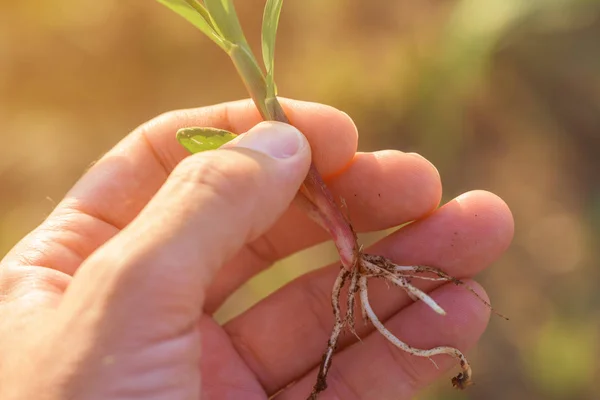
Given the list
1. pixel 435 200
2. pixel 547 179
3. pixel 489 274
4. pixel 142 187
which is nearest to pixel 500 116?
pixel 547 179

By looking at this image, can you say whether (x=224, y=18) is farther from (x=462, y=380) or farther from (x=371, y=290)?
(x=462, y=380)

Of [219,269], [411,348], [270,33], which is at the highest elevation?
[270,33]

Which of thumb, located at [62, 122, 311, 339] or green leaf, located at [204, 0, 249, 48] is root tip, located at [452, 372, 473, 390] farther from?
green leaf, located at [204, 0, 249, 48]

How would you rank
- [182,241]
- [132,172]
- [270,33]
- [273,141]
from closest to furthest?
[182,241] < [273,141] < [270,33] < [132,172]

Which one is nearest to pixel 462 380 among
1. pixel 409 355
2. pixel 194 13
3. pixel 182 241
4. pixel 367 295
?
pixel 409 355

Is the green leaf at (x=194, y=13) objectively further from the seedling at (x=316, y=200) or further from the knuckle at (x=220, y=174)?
the knuckle at (x=220, y=174)

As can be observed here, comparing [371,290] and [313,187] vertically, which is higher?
[313,187]

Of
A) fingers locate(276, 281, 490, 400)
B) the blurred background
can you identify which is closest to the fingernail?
fingers locate(276, 281, 490, 400)

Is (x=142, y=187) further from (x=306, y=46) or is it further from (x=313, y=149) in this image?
(x=306, y=46)
